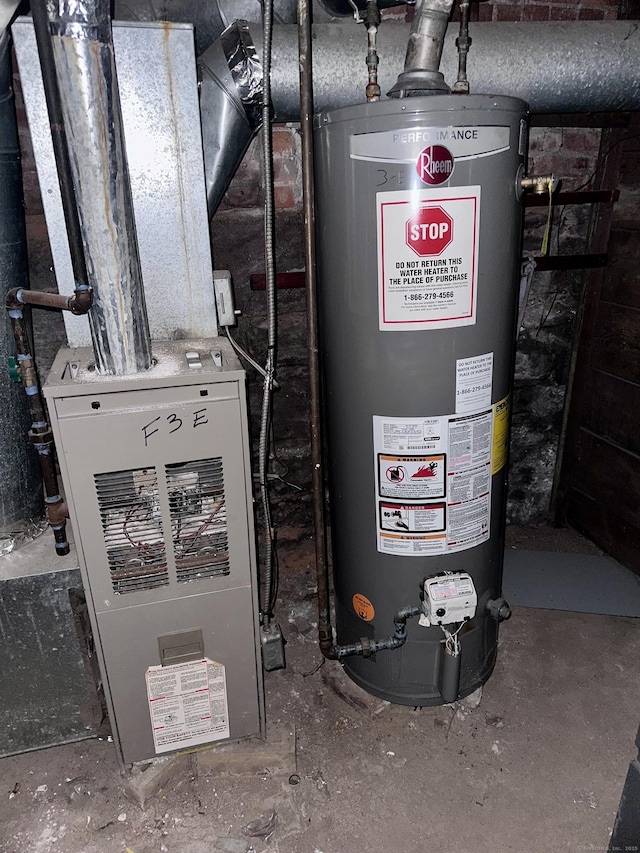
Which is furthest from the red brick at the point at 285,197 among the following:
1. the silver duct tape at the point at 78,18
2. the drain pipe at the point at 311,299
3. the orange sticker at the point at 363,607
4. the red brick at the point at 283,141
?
the orange sticker at the point at 363,607

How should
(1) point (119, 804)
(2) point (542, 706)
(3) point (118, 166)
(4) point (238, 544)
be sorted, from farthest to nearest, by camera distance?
(2) point (542, 706)
(1) point (119, 804)
(4) point (238, 544)
(3) point (118, 166)

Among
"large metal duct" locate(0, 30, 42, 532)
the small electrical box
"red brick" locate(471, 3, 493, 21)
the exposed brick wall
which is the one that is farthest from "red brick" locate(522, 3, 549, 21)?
the small electrical box

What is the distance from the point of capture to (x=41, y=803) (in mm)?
1543

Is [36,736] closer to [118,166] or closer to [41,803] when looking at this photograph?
[41,803]

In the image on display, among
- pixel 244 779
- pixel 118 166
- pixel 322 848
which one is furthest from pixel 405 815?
pixel 118 166

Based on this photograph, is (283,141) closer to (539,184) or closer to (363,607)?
(539,184)

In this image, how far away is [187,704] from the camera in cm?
153

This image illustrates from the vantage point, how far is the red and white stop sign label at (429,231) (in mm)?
1268

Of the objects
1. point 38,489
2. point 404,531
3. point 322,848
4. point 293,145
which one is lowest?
point 322,848

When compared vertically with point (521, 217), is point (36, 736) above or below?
below

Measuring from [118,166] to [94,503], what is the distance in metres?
0.71

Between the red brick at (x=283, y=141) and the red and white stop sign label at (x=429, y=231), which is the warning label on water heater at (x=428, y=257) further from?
the red brick at (x=283, y=141)

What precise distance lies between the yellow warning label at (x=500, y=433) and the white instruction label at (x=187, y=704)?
0.90 m

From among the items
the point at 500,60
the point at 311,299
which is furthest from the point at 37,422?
the point at 500,60
